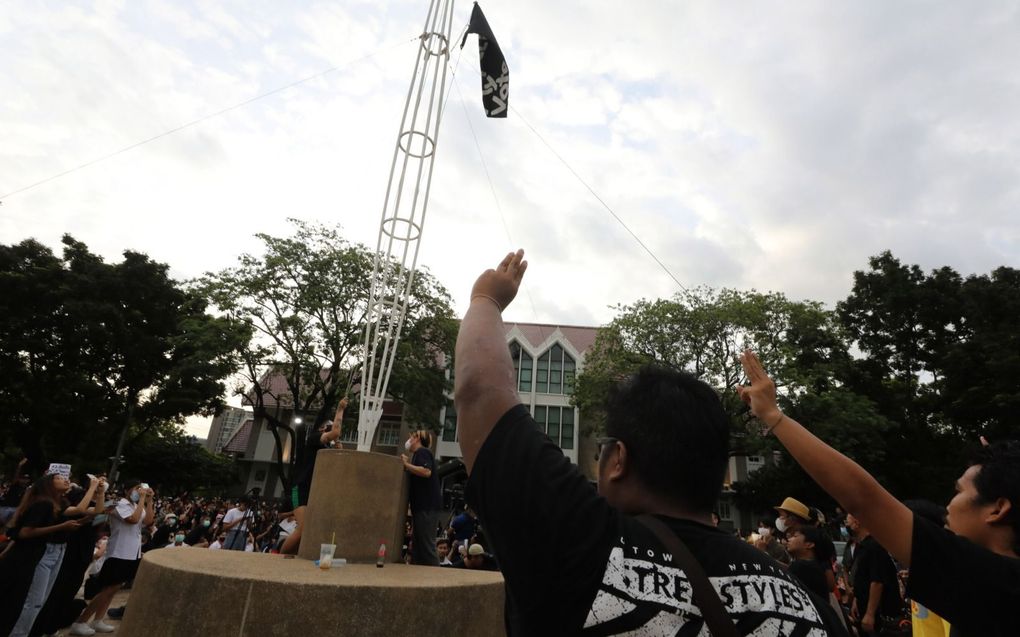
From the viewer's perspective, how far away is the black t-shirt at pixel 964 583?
1573 millimetres

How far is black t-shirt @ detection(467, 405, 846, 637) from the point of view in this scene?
1.14 metres

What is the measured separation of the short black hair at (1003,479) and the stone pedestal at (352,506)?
491 centimetres

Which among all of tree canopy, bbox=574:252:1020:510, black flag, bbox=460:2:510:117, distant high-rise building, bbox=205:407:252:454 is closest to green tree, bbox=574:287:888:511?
tree canopy, bbox=574:252:1020:510

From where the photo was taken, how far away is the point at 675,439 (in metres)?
1.41

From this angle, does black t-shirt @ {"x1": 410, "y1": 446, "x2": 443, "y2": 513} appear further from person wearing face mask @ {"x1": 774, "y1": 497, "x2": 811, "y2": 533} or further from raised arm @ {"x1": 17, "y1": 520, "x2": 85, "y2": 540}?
person wearing face mask @ {"x1": 774, "y1": 497, "x2": 811, "y2": 533}

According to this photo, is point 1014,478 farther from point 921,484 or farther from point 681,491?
Result: point 921,484

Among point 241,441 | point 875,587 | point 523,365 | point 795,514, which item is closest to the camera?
point 875,587

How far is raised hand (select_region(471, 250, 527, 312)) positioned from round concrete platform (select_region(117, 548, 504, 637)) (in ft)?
9.36

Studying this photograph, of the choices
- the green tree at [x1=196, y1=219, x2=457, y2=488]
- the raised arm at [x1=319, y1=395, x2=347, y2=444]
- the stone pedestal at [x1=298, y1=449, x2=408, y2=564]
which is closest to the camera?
the stone pedestal at [x1=298, y1=449, x2=408, y2=564]

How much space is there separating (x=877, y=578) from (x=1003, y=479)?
5.03 metres

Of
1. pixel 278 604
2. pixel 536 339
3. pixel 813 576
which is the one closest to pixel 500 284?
pixel 278 604

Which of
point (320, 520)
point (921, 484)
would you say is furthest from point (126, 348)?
point (921, 484)

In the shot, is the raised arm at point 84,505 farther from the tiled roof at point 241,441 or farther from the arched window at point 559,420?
the tiled roof at point 241,441

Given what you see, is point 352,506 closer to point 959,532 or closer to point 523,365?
point 959,532
